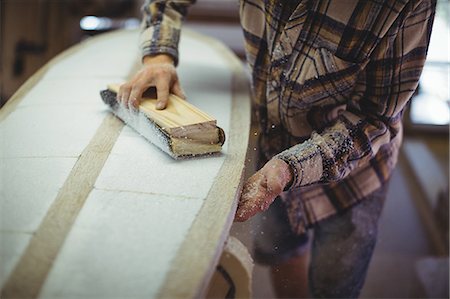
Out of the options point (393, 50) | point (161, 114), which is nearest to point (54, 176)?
point (161, 114)

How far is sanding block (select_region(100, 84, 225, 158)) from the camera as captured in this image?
1247 mm

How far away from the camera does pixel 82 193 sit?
1.12 m

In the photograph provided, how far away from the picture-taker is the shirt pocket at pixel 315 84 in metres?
1.32

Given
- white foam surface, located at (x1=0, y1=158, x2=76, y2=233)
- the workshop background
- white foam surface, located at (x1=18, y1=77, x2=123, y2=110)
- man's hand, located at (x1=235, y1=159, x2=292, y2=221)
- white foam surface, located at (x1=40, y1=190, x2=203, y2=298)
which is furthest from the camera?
the workshop background

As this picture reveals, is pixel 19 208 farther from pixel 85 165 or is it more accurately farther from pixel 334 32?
→ pixel 334 32

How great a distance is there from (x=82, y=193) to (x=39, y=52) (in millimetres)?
2073

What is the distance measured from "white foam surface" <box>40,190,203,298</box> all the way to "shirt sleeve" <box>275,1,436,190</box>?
11.4 inches

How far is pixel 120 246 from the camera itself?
0.98 meters

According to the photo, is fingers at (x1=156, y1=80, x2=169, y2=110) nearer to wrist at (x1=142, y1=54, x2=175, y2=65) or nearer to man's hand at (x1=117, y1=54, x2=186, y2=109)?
man's hand at (x1=117, y1=54, x2=186, y2=109)

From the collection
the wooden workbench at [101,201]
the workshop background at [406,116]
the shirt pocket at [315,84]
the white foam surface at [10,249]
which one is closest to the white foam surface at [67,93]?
the wooden workbench at [101,201]

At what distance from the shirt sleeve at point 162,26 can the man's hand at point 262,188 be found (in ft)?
1.57

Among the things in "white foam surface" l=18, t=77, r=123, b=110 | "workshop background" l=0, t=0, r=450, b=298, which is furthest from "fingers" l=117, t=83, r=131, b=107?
"workshop background" l=0, t=0, r=450, b=298

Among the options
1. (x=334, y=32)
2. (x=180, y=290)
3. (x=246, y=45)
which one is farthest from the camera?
(x=246, y=45)

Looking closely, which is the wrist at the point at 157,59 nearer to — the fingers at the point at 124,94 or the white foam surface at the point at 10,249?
the fingers at the point at 124,94
